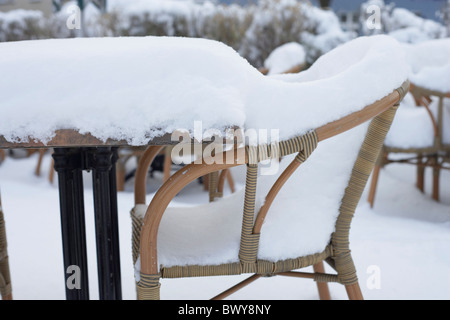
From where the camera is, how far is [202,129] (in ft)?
1.98

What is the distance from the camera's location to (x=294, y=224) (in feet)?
2.61

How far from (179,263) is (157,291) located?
0.22ft

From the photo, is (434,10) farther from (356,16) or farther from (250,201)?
(250,201)

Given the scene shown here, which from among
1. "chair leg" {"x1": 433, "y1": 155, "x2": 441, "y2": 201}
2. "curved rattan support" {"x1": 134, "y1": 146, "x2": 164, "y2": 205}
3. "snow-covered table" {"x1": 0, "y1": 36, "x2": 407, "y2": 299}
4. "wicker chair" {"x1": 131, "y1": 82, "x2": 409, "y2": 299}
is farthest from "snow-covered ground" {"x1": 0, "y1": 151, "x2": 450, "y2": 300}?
"snow-covered table" {"x1": 0, "y1": 36, "x2": 407, "y2": 299}

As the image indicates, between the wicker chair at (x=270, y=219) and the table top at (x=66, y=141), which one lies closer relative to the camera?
the table top at (x=66, y=141)

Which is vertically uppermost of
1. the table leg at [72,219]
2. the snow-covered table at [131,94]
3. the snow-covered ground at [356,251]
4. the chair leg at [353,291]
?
the snow-covered table at [131,94]

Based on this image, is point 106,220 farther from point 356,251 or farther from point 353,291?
point 356,251

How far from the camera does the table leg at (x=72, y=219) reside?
85 cm

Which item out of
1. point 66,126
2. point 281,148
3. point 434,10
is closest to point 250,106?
point 281,148

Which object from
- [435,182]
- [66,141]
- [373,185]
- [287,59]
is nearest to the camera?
[66,141]

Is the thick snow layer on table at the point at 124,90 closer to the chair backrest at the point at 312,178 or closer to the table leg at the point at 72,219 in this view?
the chair backrest at the point at 312,178

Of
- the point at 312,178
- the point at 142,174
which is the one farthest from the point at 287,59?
Result: the point at 312,178

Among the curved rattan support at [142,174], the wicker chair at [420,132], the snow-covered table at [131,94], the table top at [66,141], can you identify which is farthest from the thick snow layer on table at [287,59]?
the table top at [66,141]

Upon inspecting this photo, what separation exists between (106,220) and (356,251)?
109 cm
